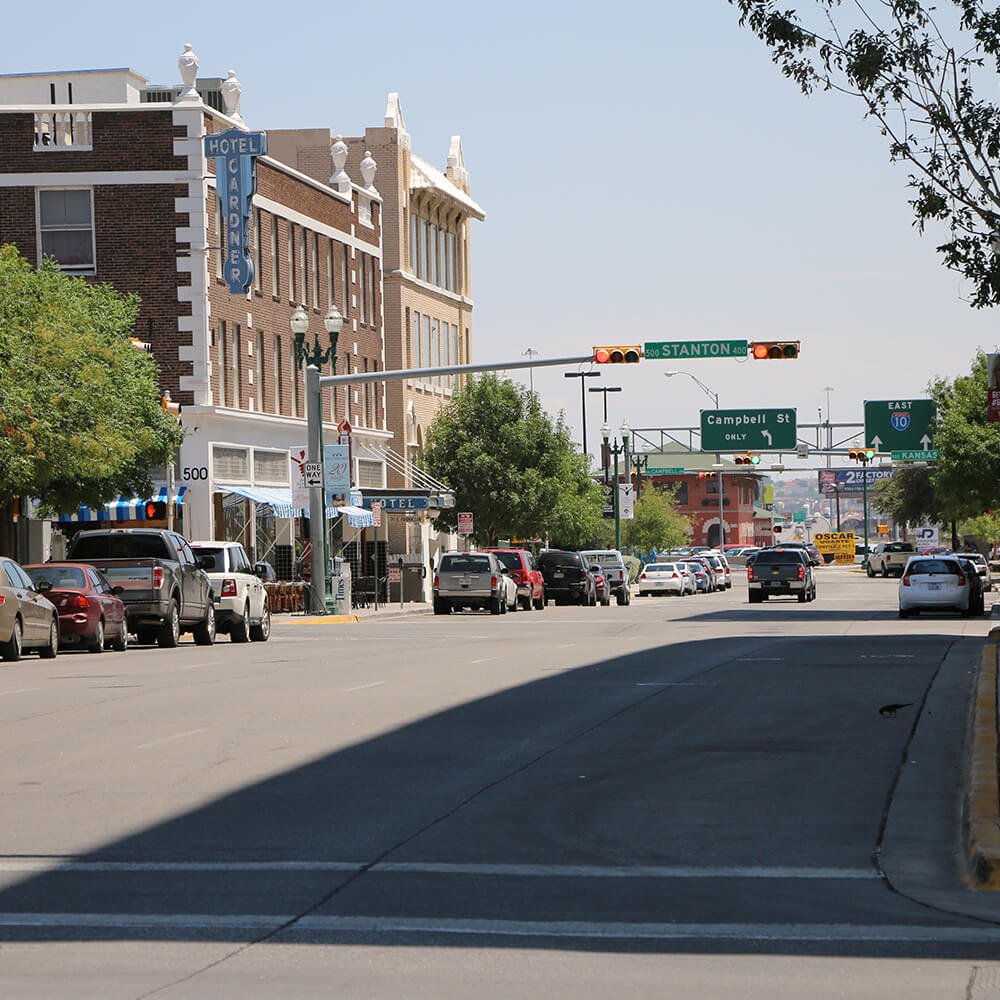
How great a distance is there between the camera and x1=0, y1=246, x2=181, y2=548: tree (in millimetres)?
34250

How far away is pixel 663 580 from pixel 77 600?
50643 mm

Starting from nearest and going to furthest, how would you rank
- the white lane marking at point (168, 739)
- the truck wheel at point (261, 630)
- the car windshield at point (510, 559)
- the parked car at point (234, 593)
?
the white lane marking at point (168, 739)
the parked car at point (234, 593)
the truck wheel at point (261, 630)
the car windshield at point (510, 559)

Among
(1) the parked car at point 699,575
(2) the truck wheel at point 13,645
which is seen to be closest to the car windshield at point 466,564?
(2) the truck wheel at point 13,645

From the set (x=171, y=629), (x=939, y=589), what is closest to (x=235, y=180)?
(x=171, y=629)

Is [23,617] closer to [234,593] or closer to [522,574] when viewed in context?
[234,593]

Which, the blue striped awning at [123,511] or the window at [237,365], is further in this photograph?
the window at [237,365]

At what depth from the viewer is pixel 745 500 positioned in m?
192

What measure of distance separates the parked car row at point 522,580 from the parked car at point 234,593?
15569 mm

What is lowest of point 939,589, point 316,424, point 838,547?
point 939,589

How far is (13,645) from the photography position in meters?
29.1

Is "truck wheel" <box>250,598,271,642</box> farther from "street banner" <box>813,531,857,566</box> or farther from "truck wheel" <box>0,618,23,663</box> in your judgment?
"street banner" <box>813,531,857,566</box>

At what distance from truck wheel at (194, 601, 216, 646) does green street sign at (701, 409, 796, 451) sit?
47.3 meters

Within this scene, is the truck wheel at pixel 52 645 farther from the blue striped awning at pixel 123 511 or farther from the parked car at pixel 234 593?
the blue striped awning at pixel 123 511

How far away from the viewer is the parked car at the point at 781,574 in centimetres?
6391
